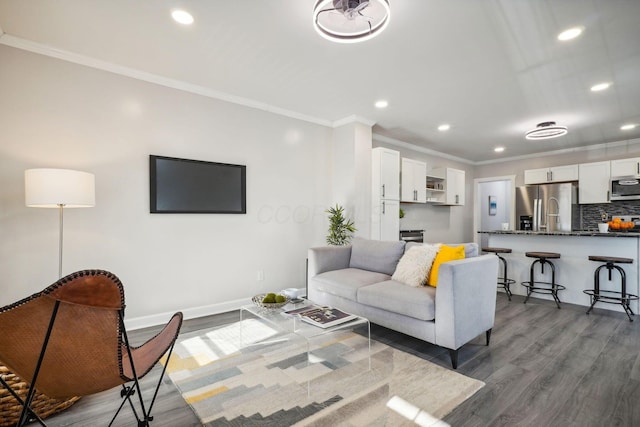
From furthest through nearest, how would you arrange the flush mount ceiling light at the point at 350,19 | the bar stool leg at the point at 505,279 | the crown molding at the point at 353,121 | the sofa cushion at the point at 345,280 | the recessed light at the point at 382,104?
1. the crown molding at the point at 353,121
2. the bar stool leg at the point at 505,279
3. the recessed light at the point at 382,104
4. the sofa cushion at the point at 345,280
5. the flush mount ceiling light at the point at 350,19

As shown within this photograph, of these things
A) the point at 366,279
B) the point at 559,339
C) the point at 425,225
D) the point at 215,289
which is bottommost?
the point at 559,339

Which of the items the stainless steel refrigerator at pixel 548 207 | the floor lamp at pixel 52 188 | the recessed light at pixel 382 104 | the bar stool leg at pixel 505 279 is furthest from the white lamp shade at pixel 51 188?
the stainless steel refrigerator at pixel 548 207

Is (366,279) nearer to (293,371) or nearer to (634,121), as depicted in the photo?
(293,371)

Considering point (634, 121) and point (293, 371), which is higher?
point (634, 121)

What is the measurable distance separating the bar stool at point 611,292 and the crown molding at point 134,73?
4.41 meters

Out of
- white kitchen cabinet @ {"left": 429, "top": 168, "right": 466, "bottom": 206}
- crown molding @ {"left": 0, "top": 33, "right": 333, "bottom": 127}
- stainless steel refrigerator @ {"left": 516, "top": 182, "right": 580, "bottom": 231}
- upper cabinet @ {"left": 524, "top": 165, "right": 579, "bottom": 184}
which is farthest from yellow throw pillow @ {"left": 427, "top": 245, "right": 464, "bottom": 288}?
upper cabinet @ {"left": 524, "top": 165, "right": 579, "bottom": 184}

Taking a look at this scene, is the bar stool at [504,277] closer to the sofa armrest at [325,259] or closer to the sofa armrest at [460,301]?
the sofa armrest at [460,301]

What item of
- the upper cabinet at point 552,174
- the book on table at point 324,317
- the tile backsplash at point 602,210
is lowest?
the book on table at point 324,317

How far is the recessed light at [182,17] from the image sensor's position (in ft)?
7.53

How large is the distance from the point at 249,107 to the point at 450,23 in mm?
2554

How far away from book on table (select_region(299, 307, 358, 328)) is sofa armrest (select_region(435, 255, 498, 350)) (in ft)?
2.25

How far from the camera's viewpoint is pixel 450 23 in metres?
2.39

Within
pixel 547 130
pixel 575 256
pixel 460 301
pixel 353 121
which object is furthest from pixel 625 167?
pixel 460 301

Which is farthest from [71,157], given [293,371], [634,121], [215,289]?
[634,121]
